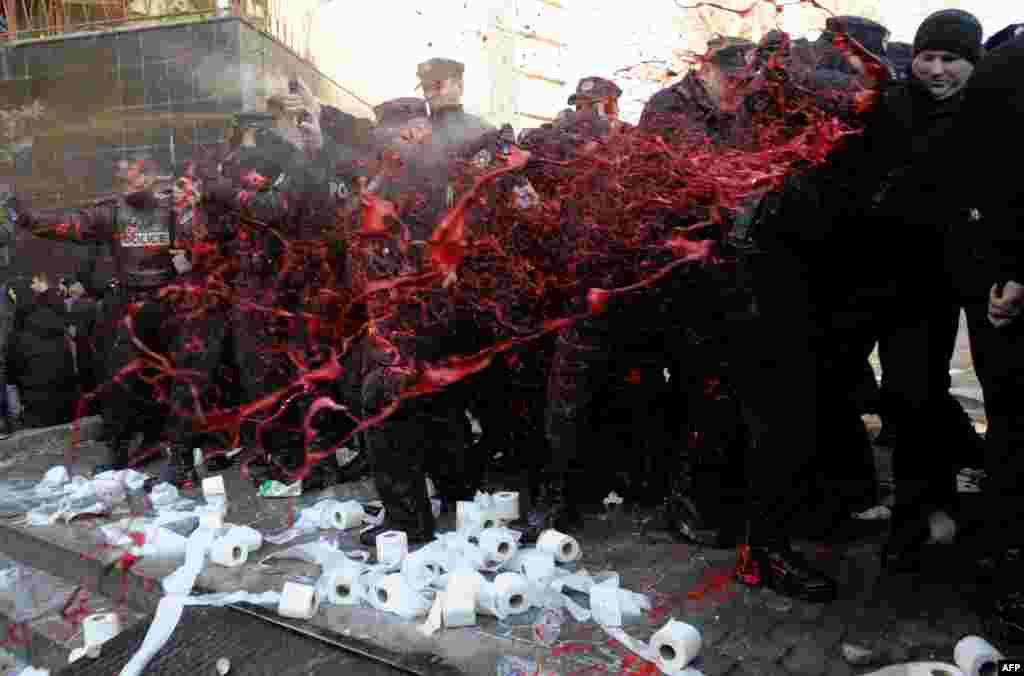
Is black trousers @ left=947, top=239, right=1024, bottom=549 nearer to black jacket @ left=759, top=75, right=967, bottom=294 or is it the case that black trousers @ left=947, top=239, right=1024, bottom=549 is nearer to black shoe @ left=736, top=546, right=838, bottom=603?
black jacket @ left=759, top=75, right=967, bottom=294

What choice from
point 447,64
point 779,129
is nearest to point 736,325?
point 779,129

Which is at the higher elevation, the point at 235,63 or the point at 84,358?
the point at 235,63

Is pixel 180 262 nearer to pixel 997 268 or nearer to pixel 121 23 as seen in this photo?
pixel 121 23

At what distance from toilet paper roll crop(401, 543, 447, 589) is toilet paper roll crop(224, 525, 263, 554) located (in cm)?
91

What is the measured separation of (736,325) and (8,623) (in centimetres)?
397

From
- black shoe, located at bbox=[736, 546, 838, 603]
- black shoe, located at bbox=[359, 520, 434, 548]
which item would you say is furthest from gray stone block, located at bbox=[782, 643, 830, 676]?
black shoe, located at bbox=[359, 520, 434, 548]

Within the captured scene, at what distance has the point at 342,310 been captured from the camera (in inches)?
198

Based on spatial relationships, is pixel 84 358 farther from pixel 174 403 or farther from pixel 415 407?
pixel 415 407

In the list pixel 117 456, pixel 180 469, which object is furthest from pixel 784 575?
pixel 117 456

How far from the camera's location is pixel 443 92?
13.9 ft

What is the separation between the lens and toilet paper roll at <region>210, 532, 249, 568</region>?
376 cm

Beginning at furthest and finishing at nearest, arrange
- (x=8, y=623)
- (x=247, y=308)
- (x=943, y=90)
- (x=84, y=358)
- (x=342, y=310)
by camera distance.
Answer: (x=84, y=358) → (x=247, y=308) → (x=342, y=310) → (x=8, y=623) → (x=943, y=90)

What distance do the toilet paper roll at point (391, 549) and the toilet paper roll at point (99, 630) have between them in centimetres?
119

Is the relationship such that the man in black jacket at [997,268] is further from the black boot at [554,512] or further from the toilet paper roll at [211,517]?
the toilet paper roll at [211,517]
